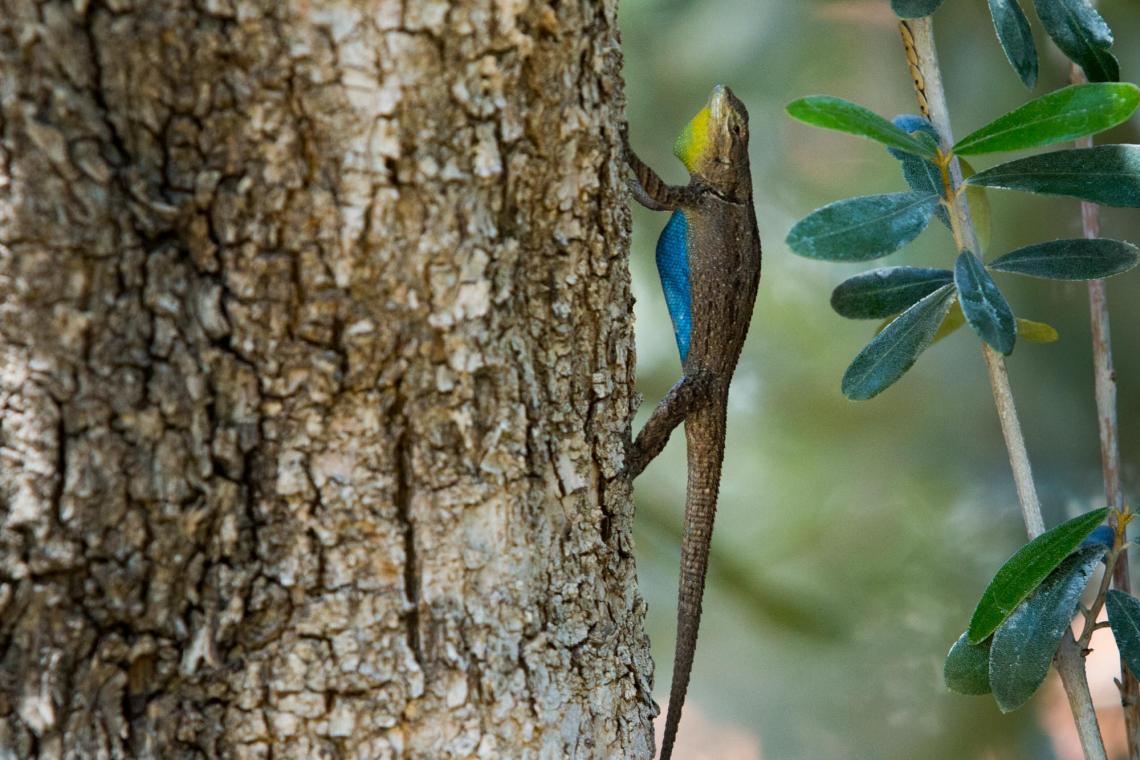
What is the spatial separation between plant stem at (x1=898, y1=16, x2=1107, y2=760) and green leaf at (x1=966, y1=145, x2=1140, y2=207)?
2.7 inches

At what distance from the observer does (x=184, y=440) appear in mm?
781

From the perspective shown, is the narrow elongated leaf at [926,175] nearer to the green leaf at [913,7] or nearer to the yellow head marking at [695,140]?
the green leaf at [913,7]

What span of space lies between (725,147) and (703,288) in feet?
0.83

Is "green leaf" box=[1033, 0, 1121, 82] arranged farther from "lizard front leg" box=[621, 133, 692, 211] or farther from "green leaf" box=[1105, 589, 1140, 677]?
"green leaf" box=[1105, 589, 1140, 677]

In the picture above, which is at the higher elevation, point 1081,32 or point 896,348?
point 1081,32

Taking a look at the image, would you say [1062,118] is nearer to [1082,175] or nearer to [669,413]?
[1082,175]

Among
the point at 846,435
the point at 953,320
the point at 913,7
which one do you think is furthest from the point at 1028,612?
the point at 846,435

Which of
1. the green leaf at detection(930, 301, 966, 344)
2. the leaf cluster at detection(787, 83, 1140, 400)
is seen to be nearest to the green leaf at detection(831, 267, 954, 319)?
the leaf cluster at detection(787, 83, 1140, 400)

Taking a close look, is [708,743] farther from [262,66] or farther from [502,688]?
[262,66]

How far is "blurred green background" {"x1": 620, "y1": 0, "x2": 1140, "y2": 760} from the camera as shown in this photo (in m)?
2.46

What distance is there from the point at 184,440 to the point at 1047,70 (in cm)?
235

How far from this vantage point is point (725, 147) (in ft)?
5.29

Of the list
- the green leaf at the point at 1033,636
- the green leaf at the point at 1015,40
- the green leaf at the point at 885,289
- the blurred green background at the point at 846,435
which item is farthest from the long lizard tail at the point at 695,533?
the blurred green background at the point at 846,435

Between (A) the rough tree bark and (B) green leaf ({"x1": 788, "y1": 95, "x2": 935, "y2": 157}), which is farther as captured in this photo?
(B) green leaf ({"x1": 788, "y1": 95, "x2": 935, "y2": 157})
